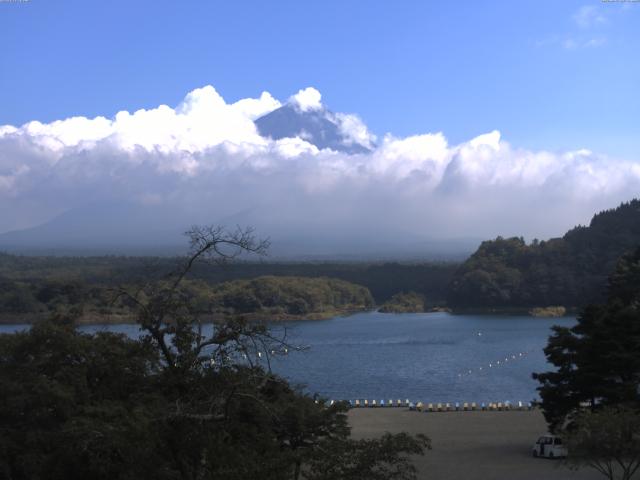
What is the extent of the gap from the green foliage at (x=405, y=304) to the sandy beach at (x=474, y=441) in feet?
156

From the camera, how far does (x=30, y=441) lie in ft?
28.6

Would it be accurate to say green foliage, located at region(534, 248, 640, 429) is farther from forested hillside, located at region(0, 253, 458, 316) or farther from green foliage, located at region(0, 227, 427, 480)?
forested hillside, located at region(0, 253, 458, 316)

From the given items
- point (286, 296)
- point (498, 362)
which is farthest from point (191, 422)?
point (286, 296)

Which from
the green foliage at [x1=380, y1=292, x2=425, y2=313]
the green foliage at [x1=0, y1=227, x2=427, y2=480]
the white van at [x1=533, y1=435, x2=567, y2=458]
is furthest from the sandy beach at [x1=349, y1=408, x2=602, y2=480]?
the green foliage at [x1=380, y1=292, x2=425, y2=313]

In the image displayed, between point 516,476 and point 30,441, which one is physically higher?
point 30,441

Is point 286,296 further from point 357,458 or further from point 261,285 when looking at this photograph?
point 357,458

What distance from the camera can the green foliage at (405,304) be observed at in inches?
2729

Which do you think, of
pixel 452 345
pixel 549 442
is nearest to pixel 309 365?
pixel 452 345

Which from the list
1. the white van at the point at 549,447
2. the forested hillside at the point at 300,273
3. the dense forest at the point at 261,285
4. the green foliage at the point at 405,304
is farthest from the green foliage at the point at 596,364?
the green foliage at the point at 405,304

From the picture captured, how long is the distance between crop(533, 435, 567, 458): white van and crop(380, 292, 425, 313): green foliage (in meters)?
54.6

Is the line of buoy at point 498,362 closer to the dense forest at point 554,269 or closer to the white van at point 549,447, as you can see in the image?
the white van at point 549,447

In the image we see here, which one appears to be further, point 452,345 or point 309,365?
point 452,345

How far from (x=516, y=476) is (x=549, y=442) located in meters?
1.91

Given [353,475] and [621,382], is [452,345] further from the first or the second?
[353,475]
